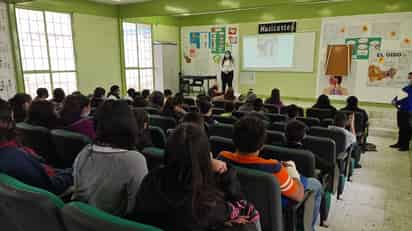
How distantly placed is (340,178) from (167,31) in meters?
8.00

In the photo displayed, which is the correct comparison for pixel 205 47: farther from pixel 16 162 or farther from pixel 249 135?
pixel 16 162

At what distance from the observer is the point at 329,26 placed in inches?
293

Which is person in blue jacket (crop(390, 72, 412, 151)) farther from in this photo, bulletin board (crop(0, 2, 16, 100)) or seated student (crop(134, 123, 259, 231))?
bulletin board (crop(0, 2, 16, 100))

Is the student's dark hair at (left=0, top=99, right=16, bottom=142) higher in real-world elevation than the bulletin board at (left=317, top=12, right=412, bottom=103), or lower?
lower

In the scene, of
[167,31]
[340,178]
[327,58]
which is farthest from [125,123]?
[167,31]

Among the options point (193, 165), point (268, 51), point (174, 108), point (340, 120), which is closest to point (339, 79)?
point (268, 51)

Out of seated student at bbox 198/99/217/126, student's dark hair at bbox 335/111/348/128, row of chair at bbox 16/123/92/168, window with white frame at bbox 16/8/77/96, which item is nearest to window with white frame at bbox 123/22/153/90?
window with white frame at bbox 16/8/77/96

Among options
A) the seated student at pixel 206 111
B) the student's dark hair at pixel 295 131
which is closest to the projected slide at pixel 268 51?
the seated student at pixel 206 111

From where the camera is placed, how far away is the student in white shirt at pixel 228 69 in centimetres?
909

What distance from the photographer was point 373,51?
6.96m

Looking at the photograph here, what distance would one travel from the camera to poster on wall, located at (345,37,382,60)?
6906mm

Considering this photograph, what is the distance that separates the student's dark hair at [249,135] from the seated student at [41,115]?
207cm

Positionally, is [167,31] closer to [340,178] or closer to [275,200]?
[340,178]

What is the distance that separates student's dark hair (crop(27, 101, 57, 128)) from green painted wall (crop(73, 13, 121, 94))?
15.5ft
